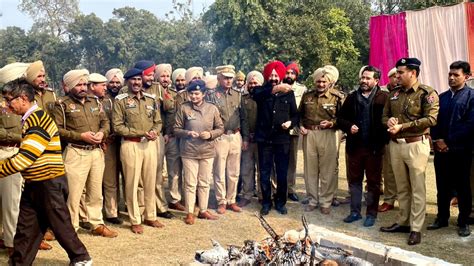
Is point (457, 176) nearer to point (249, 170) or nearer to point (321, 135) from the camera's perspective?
point (321, 135)

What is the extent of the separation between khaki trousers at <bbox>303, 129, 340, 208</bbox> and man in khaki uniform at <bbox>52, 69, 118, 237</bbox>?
2.73 m

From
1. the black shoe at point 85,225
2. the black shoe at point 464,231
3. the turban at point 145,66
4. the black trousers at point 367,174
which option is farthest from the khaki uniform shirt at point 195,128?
the black shoe at point 464,231

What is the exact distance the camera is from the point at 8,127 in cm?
463

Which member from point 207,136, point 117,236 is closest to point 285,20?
point 207,136

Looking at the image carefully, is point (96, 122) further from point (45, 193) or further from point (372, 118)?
point (372, 118)

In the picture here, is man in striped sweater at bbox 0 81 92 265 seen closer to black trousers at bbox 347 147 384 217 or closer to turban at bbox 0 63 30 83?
turban at bbox 0 63 30 83

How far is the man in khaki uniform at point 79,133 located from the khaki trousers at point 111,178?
0.50m

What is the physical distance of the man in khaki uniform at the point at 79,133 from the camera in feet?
16.3

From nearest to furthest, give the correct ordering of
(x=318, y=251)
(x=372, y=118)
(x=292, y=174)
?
(x=318, y=251) → (x=372, y=118) → (x=292, y=174)

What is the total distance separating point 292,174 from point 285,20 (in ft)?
30.7

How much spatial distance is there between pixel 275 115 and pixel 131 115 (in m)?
1.90

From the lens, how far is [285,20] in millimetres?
15047

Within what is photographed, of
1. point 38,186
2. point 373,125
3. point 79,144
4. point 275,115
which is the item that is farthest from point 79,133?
point 373,125

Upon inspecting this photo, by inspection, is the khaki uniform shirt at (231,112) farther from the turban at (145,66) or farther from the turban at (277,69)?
the turban at (145,66)
